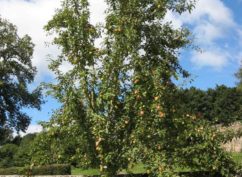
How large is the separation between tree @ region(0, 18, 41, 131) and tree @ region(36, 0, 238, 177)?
32963mm

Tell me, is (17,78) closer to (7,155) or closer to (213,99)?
(7,155)

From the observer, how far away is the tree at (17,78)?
46688 mm

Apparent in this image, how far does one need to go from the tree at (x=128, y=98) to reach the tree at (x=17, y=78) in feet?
108

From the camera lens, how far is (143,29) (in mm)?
13758

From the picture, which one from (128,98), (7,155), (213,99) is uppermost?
(213,99)

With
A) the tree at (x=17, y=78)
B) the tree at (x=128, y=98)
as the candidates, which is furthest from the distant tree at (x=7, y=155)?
the tree at (x=128, y=98)

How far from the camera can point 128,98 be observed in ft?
41.9

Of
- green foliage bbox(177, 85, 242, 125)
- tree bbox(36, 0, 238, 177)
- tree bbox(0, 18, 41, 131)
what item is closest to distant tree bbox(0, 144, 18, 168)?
tree bbox(0, 18, 41, 131)

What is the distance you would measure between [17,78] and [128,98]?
36.4 metres

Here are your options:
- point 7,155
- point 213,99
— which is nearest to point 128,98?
point 7,155

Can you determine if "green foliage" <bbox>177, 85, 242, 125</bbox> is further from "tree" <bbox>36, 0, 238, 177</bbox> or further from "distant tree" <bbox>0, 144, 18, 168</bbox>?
"tree" <bbox>36, 0, 238, 177</bbox>

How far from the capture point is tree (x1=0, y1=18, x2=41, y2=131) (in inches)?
1838

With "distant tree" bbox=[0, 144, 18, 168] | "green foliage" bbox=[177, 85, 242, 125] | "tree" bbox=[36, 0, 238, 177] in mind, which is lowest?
"tree" bbox=[36, 0, 238, 177]

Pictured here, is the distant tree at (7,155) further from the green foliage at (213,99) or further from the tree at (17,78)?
the green foliage at (213,99)
